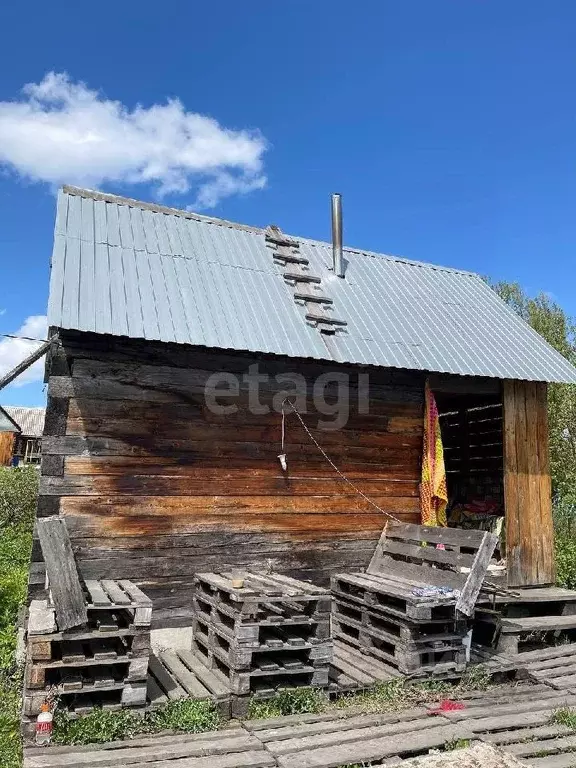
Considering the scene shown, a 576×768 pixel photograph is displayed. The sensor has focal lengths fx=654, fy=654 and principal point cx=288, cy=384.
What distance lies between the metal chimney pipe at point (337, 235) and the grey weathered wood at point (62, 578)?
6.41 meters

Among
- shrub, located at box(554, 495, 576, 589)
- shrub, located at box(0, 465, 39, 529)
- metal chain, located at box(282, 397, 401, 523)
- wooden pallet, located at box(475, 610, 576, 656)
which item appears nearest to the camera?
wooden pallet, located at box(475, 610, 576, 656)

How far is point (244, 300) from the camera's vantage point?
898cm

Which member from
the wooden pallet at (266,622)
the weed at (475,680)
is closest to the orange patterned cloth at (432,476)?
the weed at (475,680)

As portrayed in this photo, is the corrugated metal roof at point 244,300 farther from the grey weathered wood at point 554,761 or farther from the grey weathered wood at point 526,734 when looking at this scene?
the grey weathered wood at point 554,761

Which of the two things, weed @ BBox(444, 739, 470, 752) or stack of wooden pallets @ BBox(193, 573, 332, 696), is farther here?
stack of wooden pallets @ BBox(193, 573, 332, 696)

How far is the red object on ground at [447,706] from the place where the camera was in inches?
241

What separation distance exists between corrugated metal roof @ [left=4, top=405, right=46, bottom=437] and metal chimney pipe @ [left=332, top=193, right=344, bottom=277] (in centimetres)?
4310

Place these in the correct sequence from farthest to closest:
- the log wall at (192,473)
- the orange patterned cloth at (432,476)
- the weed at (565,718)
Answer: the orange patterned cloth at (432,476) < the log wall at (192,473) < the weed at (565,718)

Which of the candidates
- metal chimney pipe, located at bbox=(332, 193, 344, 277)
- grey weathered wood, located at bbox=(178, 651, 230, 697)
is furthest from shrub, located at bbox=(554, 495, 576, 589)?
grey weathered wood, located at bbox=(178, 651, 230, 697)

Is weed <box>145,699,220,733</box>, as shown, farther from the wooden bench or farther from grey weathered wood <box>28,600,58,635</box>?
the wooden bench

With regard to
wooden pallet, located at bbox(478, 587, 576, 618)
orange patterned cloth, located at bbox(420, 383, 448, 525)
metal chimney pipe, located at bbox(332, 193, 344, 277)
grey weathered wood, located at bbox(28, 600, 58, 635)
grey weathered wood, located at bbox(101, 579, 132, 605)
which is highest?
metal chimney pipe, located at bbox(332, 193, 344, 277)

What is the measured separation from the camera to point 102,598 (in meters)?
6.07

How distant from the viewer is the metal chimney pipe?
10891mm

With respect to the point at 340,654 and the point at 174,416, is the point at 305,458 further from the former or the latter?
the point at 340,654
